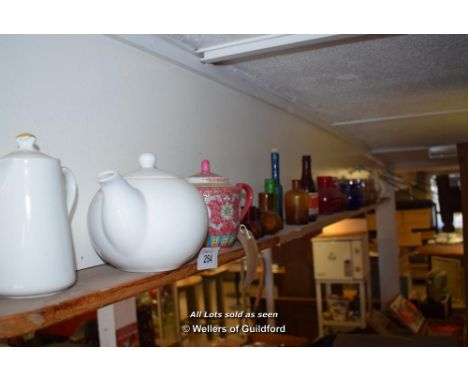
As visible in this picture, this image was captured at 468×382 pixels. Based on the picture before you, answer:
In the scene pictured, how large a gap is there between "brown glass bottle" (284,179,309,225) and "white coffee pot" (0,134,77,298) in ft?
3.37

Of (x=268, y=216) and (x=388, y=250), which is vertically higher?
(x=268, y=216)

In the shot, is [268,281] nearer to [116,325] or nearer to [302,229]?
[116,325]

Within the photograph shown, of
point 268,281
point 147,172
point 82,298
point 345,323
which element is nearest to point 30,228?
point 82,298

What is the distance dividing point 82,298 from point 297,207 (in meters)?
1.04

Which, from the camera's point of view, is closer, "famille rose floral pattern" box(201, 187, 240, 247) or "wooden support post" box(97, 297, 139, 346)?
"famille rose floral pattern" box(201, 187, 240, 247)

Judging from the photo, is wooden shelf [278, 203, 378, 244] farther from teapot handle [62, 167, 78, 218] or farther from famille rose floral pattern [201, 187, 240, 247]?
teapot handle [62, 167, 78, 218]

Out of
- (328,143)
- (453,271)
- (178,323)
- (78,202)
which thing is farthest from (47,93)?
(453,271)

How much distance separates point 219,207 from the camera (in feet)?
3.03

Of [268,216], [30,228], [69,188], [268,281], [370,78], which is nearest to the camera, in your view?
[30,228]

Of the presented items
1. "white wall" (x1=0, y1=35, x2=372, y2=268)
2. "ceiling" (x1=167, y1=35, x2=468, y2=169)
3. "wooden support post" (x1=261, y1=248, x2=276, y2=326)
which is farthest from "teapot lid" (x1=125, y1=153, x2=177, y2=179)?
"wooden support post" (x1=261, y1=248, x2=276, y2=326)

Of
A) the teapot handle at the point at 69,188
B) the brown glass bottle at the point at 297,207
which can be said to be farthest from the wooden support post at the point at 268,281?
the teapot handle at the point at 69,188

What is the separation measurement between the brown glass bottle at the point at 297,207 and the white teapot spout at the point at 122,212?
36.0 inches

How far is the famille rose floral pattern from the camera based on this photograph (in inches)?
36.1
